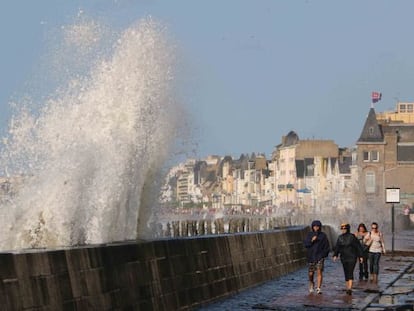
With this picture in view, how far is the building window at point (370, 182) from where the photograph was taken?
5758 inches

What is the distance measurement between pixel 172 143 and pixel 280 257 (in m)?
4.28

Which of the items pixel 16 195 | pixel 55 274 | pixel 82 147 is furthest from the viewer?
pixel 16 195

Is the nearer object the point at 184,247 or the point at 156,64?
the point at 184,247

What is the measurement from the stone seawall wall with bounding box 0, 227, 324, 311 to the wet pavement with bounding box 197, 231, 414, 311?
36cm

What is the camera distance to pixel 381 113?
178 metres

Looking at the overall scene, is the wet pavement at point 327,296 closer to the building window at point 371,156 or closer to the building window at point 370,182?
the building window at point 370,182

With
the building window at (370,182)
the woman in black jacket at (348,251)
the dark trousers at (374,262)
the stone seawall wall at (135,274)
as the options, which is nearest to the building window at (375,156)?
the building window at (370,182)

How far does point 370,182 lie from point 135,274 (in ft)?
445

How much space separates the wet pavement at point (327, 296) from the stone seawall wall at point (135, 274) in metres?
0.36

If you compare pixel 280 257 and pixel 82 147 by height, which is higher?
pixel 82 147

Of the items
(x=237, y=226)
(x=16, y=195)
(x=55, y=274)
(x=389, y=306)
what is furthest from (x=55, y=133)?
(x=237, y=226)

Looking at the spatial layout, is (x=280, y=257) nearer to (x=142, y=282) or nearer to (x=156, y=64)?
(x=156, y=64)

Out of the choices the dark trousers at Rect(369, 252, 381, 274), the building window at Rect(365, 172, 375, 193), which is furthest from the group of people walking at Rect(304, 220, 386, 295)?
the building window at Rect(365, 172, 375, 193)

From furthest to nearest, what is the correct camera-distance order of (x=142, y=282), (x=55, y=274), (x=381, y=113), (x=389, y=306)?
(x=381, y=113) → (x=389, y=306) → (x=142, y=282) → (x=55, y=274)
